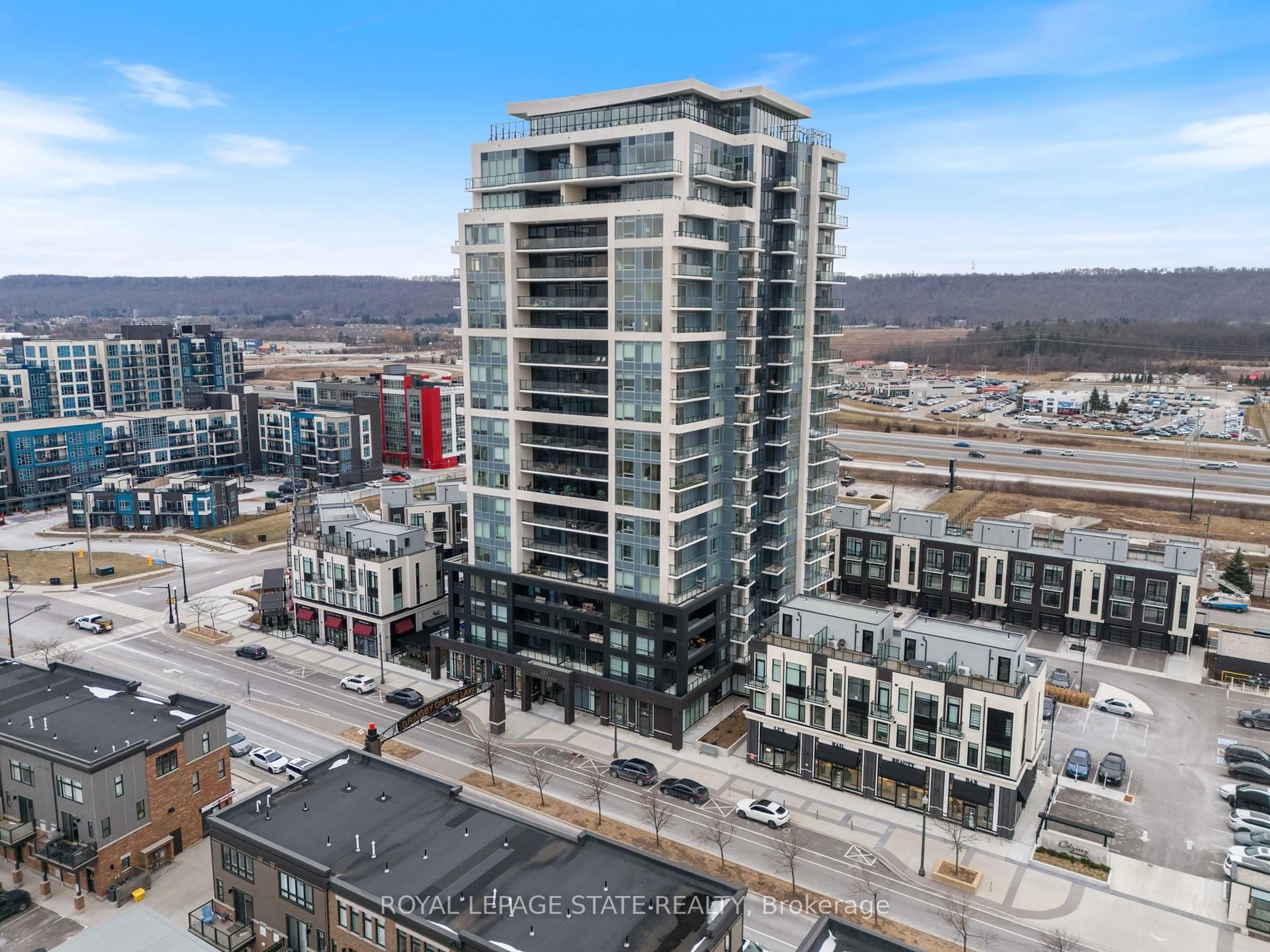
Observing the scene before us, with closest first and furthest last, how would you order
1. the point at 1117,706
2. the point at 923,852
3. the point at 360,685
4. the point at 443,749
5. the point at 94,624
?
the point at 923,852 < the point at 443,749 < the point at 1117,706 < the point at 360,685 < the point at 94,624

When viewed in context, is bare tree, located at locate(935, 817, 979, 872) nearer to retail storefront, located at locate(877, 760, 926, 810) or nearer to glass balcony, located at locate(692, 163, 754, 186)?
retail storefront, located at locate(877, 760, 926, 810)

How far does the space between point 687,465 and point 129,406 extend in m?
159

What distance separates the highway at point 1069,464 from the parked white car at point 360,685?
119m

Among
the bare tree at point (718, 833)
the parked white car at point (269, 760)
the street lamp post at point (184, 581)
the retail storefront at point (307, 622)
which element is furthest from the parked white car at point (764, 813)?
the street lamp post at point (184, 581)

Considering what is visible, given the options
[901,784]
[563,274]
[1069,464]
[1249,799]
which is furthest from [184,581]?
[1069,464]

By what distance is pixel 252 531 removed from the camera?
131 m

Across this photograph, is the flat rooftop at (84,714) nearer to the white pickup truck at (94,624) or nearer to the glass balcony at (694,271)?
the white pickup truck at (94,624)

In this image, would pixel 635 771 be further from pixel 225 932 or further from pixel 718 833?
pixel 225 932

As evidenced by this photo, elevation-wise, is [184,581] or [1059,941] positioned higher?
[1059,941]

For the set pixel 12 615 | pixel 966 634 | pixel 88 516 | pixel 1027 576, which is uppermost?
pixel 966 634

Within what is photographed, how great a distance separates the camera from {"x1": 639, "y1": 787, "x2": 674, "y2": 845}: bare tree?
5222 cm

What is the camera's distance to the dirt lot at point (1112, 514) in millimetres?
124188

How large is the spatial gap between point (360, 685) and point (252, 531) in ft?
216

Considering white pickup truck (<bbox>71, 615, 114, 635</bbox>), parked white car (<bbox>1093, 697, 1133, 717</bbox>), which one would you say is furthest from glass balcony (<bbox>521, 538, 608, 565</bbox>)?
→ white pickup truck (<bbox>71, 615, 114, 635</bbox>)
